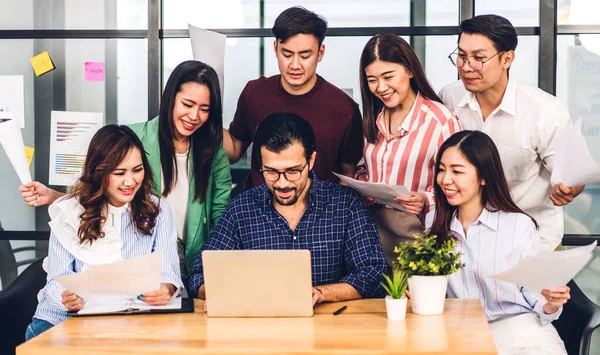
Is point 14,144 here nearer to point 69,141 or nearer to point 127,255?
point 127,255

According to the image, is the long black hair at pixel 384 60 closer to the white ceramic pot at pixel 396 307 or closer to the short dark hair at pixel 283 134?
the short dark hair at pixel 283 134

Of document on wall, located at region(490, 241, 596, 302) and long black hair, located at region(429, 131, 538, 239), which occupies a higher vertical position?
long black hair, located at region(429, 131, 538, 239)

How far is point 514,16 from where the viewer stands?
3.69 m

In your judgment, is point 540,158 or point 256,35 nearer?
point 540,158

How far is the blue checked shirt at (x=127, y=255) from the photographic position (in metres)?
2.69

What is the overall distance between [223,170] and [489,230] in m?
1.10

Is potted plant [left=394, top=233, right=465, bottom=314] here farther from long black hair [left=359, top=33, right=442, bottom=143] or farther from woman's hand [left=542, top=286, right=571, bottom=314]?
long black hair [left=359, top=33, right=442, bottom=143]

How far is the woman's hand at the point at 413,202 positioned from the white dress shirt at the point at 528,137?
16.9 inches

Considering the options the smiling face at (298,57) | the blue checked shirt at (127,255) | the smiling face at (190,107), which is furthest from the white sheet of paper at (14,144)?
the smiling face at (298,57)

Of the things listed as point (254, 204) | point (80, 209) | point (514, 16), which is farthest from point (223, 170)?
point (514, 16)

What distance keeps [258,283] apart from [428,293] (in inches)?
19.4

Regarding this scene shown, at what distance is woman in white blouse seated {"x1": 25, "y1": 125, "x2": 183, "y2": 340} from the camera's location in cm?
270

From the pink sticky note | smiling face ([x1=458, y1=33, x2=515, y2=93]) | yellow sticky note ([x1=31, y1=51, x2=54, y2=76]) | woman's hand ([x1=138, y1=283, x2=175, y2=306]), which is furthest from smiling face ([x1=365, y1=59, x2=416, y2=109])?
yellow sticky note ([x1=31, y1=51, x2=54, y2=76])

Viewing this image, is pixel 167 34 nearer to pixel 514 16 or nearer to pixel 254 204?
pixel 254 204
